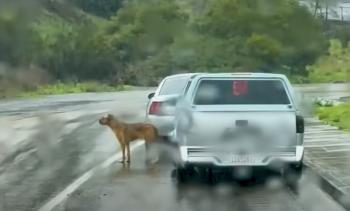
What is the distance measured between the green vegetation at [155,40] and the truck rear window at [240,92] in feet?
4.58

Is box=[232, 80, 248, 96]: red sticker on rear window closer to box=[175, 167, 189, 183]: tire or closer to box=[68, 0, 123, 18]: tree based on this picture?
box=[175, 167, 189, 183]: tire

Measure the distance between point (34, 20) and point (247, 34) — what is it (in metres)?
7.70

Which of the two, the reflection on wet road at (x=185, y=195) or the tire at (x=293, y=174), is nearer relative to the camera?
the reflection on wet road at (x=185, y=195)

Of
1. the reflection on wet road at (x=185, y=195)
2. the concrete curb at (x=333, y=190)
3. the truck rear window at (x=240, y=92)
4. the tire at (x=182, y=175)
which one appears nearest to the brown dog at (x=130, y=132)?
the reflection on wet road at (x=185, y=195)

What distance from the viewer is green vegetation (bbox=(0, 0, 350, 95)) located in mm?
9922

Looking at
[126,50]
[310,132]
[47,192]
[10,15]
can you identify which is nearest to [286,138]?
[47,192]

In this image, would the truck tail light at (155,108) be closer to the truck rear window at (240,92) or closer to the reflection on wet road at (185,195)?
the reflection on wet road at (185,195)

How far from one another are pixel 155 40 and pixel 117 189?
2.98 meters

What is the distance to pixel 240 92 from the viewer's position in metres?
11.0

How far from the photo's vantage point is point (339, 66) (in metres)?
18.3

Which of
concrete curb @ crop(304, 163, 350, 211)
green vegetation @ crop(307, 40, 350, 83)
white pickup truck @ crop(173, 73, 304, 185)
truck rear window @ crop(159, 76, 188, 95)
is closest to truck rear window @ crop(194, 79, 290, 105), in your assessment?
white pickup truck @ crop(173, 73, 304, 185)

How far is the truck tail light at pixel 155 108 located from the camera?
13.8 metres

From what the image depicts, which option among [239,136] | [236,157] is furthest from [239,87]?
[236,157]

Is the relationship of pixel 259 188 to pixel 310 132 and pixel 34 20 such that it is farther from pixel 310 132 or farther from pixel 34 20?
pixel 310 132
